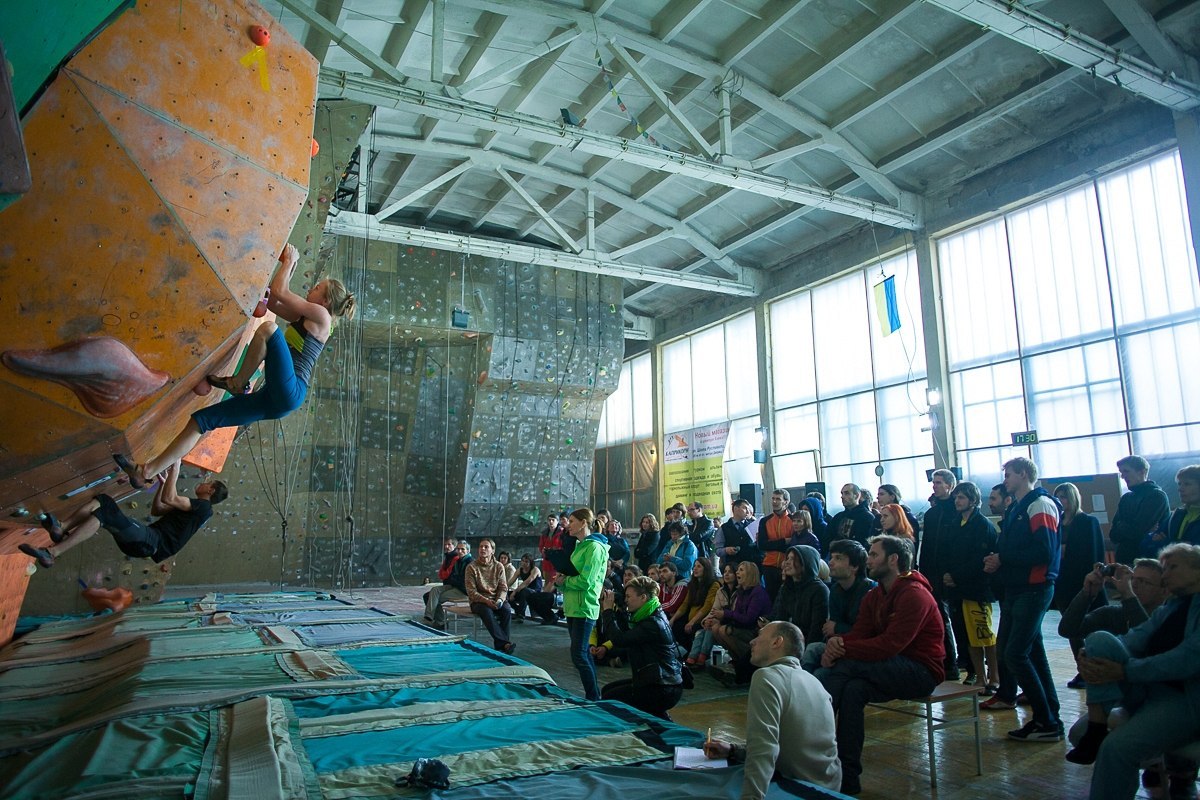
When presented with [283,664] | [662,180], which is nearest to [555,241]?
[662,180]

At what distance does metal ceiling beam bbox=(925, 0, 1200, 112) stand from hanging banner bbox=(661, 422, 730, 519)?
9754 mm

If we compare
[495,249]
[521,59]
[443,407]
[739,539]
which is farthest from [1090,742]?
[443,407]

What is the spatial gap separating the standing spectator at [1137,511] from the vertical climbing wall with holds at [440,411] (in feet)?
34.3

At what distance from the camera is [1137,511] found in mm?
4988

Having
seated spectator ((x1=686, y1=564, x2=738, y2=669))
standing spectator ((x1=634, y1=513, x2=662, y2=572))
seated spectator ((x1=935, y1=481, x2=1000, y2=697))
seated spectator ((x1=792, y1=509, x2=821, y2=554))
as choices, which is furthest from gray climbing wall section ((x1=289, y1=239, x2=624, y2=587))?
seated spectator ((x1=935, y1=481, x2=1000, y2=697))

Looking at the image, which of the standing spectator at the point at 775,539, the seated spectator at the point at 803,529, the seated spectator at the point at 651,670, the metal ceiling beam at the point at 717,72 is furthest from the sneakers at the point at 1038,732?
the metal ceiling beam at the point at 717,72

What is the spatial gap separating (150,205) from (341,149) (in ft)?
16.3

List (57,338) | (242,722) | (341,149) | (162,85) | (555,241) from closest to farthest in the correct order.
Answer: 1. (57,338)
2. (162,85)
3. (242,722)
4. (341,149)
5. (555,241)

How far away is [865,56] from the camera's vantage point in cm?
1005

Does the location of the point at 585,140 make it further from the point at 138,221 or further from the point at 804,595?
the point at 138,221

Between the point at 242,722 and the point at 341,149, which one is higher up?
the point at 341,149

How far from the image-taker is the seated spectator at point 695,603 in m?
6.53

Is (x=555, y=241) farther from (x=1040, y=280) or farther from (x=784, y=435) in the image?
(x=1040, y=280)

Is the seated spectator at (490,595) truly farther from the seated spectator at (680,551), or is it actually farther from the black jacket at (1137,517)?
the black jacket at (1137,517)
